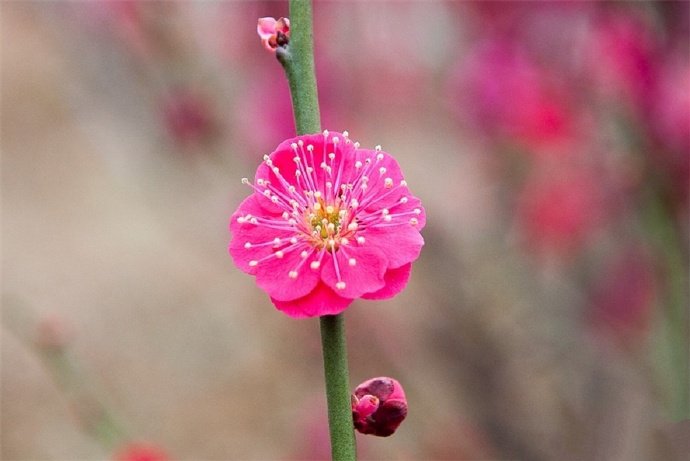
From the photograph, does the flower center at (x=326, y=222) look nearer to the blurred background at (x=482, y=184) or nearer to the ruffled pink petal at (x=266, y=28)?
the ruffled pink petal at (x=266, y=28)

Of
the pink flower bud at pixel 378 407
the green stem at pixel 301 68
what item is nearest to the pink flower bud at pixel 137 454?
the pink flower bud at pixel 378 407

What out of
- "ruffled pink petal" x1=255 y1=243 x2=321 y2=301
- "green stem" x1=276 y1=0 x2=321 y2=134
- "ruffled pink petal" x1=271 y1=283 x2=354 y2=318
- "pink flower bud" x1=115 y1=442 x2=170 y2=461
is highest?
"green stem" x1=276 y1=0 x2=321 y2=134

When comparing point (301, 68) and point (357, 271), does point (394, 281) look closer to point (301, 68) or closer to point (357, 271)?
point (357, 271)

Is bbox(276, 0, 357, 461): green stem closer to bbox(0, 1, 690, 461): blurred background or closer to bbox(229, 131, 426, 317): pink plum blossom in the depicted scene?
bbox(229, 131, 426, 317): pink plum blossom

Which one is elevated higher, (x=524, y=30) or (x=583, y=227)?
(x=524, y=30)

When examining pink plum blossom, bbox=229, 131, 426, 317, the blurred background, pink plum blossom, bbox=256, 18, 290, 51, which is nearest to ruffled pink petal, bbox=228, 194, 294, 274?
pink plum blossom, bbox=229, 131, 426, 317

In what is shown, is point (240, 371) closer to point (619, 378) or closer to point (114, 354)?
point (114, 354)

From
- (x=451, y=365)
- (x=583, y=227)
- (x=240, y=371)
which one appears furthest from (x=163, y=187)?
(x=583, y=227)

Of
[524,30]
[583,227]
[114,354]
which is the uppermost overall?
[524,30]

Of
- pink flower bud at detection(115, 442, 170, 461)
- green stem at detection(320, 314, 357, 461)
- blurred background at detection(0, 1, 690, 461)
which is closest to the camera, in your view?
green stem at detection(320, 314, 357, 461)
